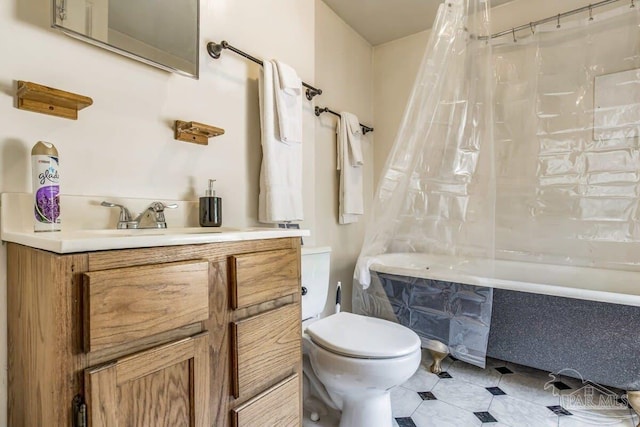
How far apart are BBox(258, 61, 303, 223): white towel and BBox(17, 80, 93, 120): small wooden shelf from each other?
0.75 metres

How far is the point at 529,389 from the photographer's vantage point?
5.97ft

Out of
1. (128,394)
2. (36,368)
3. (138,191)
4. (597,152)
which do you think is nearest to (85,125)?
(138,191)

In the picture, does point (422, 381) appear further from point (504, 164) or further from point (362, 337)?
point (504, 164)

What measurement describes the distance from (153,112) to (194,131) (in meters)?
0.16

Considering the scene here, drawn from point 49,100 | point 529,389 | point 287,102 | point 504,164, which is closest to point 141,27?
point 49,100

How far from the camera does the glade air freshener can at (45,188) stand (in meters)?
0.93

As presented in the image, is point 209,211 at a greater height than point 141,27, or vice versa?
point 141,27

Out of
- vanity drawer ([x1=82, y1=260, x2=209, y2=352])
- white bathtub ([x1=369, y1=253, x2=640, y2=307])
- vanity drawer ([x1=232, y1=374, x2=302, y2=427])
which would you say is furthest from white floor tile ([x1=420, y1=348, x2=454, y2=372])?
vanity drawer ([x1=82, y1=260, x2=209, y2=352])

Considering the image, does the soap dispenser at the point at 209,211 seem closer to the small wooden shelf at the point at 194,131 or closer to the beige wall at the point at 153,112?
the beige wall at the point at 153,112

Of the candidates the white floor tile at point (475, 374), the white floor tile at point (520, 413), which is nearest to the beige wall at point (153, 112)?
the white floor tile at point (475, 374)

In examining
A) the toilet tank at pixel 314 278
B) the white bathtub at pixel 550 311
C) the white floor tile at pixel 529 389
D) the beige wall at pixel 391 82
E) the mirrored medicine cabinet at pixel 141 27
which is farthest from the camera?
the beige wall at pixel 391 82

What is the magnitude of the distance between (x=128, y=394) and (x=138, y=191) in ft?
2.50

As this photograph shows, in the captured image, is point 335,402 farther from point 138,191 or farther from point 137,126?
point 137,126

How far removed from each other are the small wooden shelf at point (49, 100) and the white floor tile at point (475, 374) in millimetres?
2205
